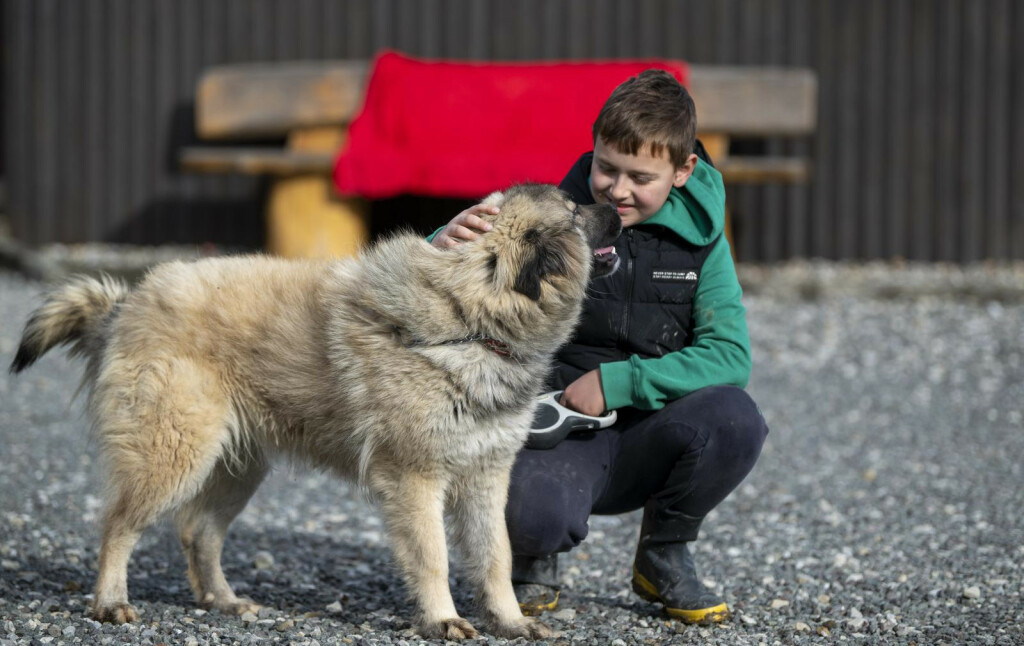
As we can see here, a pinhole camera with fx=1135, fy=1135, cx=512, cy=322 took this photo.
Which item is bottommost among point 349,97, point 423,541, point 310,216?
point 423,541

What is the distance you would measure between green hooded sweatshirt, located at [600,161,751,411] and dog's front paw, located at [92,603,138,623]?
4.65 ft

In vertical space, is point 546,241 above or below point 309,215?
above

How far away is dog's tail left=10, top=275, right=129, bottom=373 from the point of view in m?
3.37

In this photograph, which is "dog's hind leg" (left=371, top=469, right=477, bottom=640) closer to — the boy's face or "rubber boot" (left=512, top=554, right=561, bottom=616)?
"rubber boot" (left=512, top=554, right=561, bottom=616)

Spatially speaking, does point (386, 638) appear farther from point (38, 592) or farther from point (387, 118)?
point (387, 118)

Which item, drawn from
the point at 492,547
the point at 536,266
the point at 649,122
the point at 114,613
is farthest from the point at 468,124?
the point at 114,613

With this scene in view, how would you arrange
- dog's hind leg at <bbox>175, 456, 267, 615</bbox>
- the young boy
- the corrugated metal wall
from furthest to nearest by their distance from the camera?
the corrugated metal wall → dog's hind leg at <bbox>175, 456, 267, 615</bbox> → the young boy

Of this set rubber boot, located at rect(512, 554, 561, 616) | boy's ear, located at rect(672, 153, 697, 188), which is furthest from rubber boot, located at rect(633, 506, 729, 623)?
boy's ear, located at rect(672, 153, 697, 188)

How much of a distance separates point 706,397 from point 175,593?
1746 mm

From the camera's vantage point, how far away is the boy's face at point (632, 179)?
313 centimetres

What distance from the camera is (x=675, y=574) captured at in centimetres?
321

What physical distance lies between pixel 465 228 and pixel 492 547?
0.85m

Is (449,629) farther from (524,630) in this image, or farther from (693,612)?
(693,612)

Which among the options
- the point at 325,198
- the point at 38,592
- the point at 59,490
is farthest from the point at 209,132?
the point at 38,592
